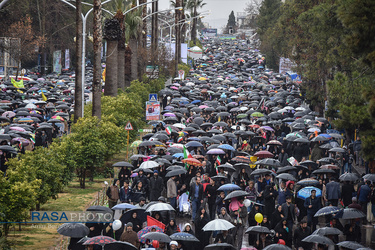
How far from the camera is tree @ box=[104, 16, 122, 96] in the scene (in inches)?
1334

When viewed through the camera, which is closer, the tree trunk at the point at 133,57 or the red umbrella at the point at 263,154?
the red umbrella at the point at 263,154

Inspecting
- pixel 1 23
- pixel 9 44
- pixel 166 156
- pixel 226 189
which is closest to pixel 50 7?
pixel 9 44

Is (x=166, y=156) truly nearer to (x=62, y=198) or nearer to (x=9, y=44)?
(x=62, y=198)

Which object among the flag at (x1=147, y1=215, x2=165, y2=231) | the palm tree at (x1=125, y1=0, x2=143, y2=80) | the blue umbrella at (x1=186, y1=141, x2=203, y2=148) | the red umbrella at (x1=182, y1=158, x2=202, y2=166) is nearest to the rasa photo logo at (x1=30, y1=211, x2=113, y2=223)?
the flag at (x1=147, y1=215, x2=165, y2=231)

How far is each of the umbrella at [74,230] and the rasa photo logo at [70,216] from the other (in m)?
1.13

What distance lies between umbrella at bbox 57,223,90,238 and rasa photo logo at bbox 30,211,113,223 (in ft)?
3.71

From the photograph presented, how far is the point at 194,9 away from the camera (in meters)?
118

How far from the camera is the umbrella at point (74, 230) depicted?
12.5 m

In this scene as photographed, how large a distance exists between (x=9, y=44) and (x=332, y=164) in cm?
4651

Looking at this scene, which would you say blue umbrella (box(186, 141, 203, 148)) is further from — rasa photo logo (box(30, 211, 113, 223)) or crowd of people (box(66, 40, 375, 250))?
rasa photo logo (box(30, 211, 113, 223))

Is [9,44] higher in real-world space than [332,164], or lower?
higher

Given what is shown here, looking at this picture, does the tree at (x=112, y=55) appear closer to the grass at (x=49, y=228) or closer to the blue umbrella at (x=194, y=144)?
the blue umbrella at (x=194, y=144)

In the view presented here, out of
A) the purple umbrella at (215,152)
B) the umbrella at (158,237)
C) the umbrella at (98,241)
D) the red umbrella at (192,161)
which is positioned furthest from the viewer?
the purple umbrella at (215,152)

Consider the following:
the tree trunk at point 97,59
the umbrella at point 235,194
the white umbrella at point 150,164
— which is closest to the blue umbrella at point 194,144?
the white umbrella at point 150,164
